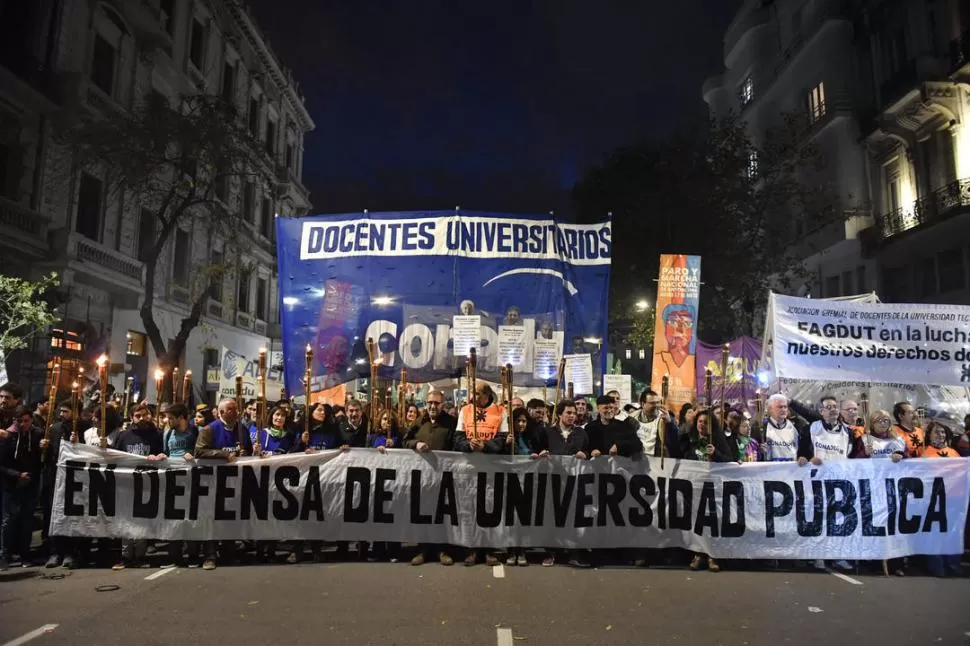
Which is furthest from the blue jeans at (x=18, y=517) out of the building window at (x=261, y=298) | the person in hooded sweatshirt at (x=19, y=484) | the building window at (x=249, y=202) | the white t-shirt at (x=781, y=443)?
the building window at (x=261, y=298)

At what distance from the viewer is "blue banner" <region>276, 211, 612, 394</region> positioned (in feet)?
27.3

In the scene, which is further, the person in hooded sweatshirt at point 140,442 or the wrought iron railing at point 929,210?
the wrought iron railing at point 929,210

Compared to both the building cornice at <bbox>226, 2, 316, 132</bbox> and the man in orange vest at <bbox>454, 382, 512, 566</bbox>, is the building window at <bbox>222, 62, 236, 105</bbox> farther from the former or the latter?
the man in orange vest at <bbox>454, 382, 512, 566</bbox>

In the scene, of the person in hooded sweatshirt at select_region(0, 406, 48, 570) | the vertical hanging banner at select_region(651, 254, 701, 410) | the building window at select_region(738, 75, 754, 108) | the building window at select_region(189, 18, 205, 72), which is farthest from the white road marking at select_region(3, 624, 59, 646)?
the building window at select_region(738, 75, 754, 108)

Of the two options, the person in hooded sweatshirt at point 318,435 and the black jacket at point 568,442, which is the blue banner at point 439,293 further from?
the black jacket at point 568,442

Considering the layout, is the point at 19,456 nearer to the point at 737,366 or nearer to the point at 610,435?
the point at 610,435

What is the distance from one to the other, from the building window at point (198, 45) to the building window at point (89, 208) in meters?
9.20

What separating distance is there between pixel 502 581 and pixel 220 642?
2.75 metres

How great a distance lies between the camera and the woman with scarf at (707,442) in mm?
7863

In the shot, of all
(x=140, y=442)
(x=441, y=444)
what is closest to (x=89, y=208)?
(x=140, y=442)

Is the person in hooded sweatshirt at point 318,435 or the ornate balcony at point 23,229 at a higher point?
the ornate balcony at point 23,229

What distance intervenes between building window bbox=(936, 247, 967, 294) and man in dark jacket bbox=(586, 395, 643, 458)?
1845cm

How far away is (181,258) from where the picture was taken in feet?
86.5

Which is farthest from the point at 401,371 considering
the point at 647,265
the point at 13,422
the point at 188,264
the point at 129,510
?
the point at 188,264
